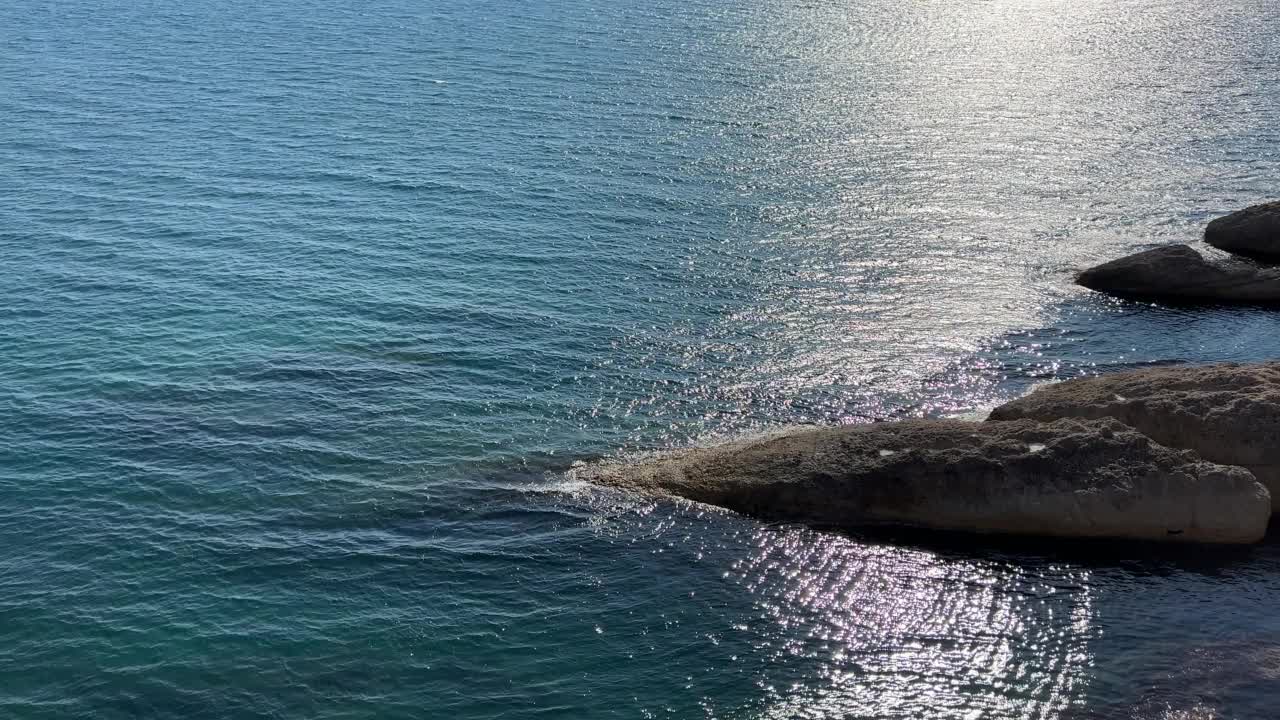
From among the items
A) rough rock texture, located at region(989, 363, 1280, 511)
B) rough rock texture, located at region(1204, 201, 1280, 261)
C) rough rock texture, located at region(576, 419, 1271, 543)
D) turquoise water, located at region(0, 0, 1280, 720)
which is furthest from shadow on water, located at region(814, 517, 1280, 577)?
rough rock texture, located at region(1204, 201, 1280, 261)

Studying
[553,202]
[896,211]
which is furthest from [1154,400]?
[553,202]

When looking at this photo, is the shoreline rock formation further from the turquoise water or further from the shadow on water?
the shadow on water

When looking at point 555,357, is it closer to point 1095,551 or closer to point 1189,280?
point 1095,551

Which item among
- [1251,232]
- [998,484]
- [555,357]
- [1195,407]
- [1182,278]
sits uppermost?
[1251,232]

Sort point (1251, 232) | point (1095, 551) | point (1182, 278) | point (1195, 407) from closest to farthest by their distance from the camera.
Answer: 1. point (1095, 551)
2. point (1195, 407)
3. point (1182, 278)
4. point (1251, 232)

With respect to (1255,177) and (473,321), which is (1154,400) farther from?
(1255,177)

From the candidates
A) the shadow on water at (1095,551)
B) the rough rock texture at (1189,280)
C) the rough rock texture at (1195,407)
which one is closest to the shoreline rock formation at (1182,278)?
the rough rock texture at (1189,280)

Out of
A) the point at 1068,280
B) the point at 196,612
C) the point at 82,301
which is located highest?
the point at 82,301

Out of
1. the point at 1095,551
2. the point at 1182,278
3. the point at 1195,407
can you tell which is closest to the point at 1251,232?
the point at 1182,278
